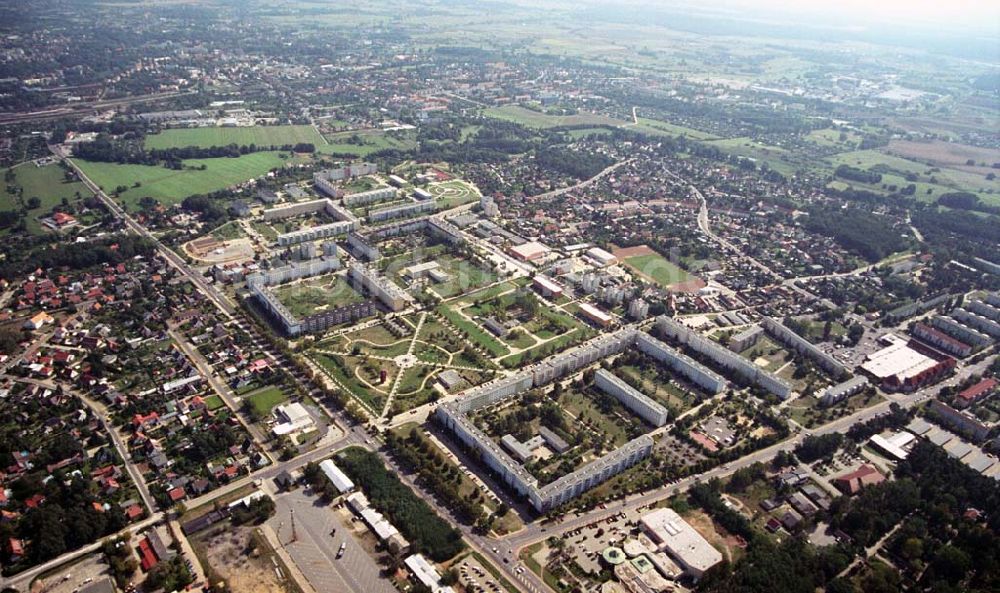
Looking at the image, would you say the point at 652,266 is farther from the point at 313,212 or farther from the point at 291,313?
the point at 313,212

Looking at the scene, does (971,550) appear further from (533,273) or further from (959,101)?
(959,101)

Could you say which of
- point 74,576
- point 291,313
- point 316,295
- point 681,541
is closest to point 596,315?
point 316,295

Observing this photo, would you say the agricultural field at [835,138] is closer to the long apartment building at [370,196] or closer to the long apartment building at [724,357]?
the long apartment building at [370,196]

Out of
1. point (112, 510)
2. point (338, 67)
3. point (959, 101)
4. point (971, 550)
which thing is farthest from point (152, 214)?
point (959, 101)

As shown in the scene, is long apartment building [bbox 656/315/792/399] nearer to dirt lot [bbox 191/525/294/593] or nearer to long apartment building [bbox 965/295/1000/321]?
long apartment building [bbox 965/295/1000/321]

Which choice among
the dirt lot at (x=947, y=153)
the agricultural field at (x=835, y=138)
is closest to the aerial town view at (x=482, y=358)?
the dirt lot at (x=947, y=153)
